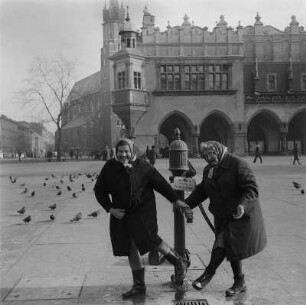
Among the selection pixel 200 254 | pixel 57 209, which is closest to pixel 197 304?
pixel 200 254

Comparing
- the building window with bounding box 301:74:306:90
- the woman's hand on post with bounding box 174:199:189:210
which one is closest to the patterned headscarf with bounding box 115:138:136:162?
the woman's hand on post with bounding box 174:199:189:210

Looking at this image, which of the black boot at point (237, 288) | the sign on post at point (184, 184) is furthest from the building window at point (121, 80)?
the black boot at point (237, 288)

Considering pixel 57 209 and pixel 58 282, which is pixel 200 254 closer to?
pixel 58 282

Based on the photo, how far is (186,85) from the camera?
4125 cm

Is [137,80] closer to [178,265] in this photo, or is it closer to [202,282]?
[178,265]

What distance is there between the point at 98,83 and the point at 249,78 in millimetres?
55372

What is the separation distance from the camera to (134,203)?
174 inches

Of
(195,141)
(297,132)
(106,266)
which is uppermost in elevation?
(297,132)

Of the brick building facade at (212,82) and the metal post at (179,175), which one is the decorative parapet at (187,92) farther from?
the metal post at (179,175)

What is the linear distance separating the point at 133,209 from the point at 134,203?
0.06 meters

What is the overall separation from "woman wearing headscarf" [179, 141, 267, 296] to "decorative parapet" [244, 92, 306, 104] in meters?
38.9

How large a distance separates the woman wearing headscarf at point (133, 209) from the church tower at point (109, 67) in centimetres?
4861

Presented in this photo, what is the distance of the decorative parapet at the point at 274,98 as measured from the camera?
42.5 meters

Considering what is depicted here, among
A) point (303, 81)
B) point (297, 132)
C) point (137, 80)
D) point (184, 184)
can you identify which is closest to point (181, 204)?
point (184, 184)
